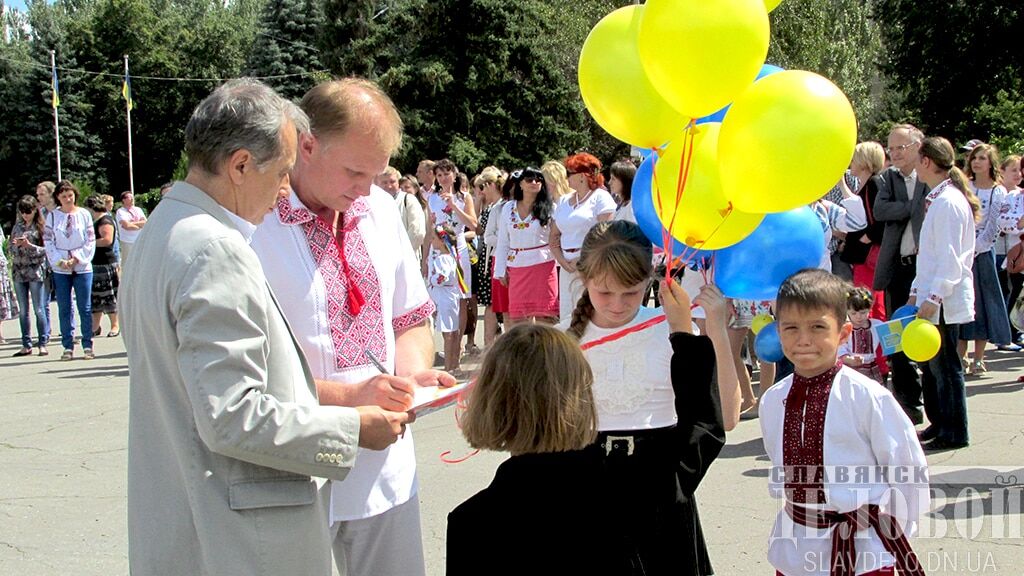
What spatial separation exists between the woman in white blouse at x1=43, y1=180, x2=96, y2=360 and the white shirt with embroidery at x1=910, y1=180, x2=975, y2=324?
9.54 metres

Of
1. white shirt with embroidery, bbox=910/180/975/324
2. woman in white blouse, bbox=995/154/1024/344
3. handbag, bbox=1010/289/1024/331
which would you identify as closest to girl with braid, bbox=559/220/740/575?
white shirt with embroidery, bbox=910/180/975/324

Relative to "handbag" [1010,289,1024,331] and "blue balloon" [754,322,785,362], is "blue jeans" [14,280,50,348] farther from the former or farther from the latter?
"handbag" [1010,289,1024,331]

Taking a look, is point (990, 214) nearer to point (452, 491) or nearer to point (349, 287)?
point (452, 491)

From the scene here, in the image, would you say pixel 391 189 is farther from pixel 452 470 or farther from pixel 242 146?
pixel 242 146

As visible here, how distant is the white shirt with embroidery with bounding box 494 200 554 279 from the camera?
9391 millimetres

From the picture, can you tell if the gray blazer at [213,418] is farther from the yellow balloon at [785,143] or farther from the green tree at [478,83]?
the green tree at [478,83]

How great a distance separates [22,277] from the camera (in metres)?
12.6

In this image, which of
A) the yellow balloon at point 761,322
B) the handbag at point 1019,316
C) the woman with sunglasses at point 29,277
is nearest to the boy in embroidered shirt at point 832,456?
the yellow balloon at point 761,322

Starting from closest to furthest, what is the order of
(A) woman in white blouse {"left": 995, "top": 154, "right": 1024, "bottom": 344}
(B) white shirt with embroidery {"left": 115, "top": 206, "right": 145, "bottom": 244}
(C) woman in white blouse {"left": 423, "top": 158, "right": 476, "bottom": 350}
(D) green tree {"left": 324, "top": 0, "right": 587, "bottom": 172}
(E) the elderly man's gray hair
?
1. (E) the elderly man's gray hair
2. (A) woman in white blouse {"left": 995, "top": 154, "right": 1024, "bottom": 344}
3. (C) woman in white blouse {"left": 423, "top": 158, "right": 476, "bottom": 350}
4. (B) white shirt with embroidery {"left": 115, "top": 206, "right": 145, "bottom": 244}
5. (D) green tree {"left": 324, "top": 0, "right": 587, "bottom": 172}

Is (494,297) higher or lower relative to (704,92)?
lower

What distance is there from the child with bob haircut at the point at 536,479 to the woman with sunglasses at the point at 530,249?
7.08 meters

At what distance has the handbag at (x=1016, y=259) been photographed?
31.9 feet

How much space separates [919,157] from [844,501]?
3.85m

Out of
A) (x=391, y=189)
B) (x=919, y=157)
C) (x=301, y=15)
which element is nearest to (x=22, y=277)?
(x=391, y=189)
